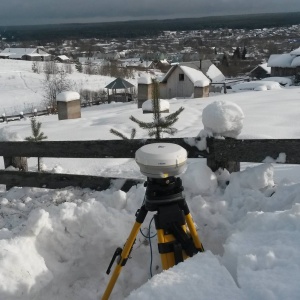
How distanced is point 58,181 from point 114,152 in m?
0.89

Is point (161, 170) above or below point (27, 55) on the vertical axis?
above

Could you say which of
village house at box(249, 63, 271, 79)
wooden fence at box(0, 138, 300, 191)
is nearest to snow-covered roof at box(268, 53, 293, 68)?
village house at box(249, 63, 271, 79)

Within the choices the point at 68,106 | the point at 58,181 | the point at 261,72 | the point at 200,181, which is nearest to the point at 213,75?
the point at 261,72

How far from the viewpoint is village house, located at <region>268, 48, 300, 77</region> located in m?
43.8

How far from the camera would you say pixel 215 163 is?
4.14 metres

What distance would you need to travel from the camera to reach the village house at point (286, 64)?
4375 cm

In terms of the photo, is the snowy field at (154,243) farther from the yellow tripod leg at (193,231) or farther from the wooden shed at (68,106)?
the wooden shed at (68,106)

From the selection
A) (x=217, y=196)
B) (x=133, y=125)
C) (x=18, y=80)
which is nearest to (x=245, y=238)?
(x=217, y=196)

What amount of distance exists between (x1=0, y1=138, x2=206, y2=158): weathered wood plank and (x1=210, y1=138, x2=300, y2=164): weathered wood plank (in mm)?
215

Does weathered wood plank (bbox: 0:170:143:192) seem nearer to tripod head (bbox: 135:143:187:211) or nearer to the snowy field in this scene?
the snowy field

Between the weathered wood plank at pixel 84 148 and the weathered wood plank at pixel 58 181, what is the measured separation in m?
0.26

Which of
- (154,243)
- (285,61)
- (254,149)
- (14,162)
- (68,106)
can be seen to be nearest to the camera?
(154,243)

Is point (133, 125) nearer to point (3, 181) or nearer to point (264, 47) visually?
point (3, 181)

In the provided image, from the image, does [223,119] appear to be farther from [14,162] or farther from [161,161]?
[14,162]
